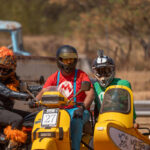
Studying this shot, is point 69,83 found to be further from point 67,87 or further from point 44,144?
point 44,144

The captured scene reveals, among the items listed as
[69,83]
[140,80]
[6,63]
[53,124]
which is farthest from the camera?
[140,80]

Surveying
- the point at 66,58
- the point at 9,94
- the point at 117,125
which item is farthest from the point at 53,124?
the point at 9,94

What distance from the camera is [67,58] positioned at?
17.7 feet

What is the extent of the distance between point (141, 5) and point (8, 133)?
12.9 metres

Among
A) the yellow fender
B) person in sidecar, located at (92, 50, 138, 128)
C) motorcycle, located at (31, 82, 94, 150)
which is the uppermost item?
person in sidecar, located at (92, 50, 138, 128)

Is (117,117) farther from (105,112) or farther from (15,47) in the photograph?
(15,47)

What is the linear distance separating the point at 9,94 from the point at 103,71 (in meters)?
1.32

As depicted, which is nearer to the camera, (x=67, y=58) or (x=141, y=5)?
(x=67, y=58)

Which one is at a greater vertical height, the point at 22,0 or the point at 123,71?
the point at 22,0

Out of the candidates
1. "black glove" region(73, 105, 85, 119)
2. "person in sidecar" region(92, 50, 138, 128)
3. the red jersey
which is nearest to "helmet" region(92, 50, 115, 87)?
"person in sidecar" region(92, 50, 138, 128)

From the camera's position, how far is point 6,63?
5789 millimetres

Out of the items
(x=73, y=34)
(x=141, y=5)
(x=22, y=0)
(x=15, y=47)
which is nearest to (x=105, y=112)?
(x=15, y=47)

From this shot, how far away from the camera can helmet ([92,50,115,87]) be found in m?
5.53

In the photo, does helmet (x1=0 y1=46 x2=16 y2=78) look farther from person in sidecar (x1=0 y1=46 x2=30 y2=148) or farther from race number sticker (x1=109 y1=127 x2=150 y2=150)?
race number sticker (x1=109 y1=127 x2=150 y2=150)
